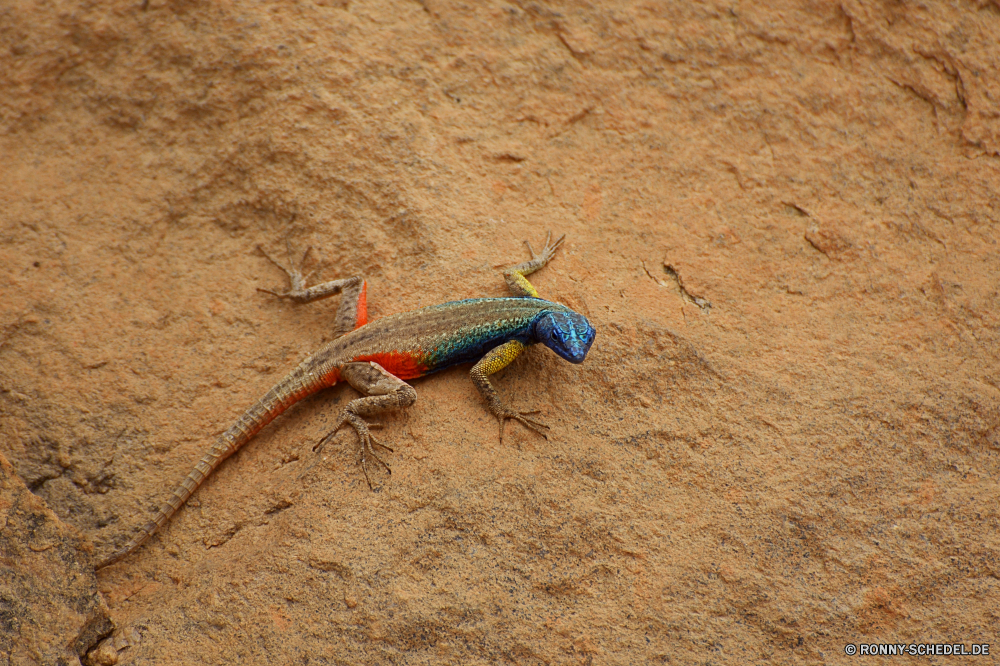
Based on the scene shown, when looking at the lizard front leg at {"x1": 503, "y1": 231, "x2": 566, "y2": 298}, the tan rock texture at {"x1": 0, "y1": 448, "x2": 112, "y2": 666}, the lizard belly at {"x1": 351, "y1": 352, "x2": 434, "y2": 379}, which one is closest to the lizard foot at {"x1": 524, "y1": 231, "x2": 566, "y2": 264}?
the lizard front leg at {"x1": 503, "y1": 231, "x2": 566, "y2": 298}

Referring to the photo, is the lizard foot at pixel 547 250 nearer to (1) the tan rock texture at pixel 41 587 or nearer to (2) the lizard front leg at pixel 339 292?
(2) the lizard front leg at pixel 339 292

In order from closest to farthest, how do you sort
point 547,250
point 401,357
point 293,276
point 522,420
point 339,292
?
point 522,420, point 401,357, point 339,292, point 293,276, point 547,250

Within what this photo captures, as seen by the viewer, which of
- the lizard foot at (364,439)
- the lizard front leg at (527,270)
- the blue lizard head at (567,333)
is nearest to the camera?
the lizard foot at (364,439)

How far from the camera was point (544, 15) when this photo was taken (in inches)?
278

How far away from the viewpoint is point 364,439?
4.79 m

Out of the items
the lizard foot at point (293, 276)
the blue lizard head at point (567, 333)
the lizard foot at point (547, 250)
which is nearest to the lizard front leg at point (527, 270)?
the lizard foot at point (547, 250)

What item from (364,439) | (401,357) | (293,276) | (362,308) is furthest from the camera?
(293,276)

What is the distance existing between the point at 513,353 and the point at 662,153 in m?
2.60

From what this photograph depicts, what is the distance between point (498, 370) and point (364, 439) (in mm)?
1089

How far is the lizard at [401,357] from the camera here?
4.87m

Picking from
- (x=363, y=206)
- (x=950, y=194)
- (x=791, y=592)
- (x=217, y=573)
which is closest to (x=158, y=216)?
(x=363, y=206)

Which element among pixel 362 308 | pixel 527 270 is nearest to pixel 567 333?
pixel 527 270

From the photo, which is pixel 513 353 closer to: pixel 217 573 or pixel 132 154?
pixel 217 573

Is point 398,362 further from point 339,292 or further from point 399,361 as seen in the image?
point 339,292
